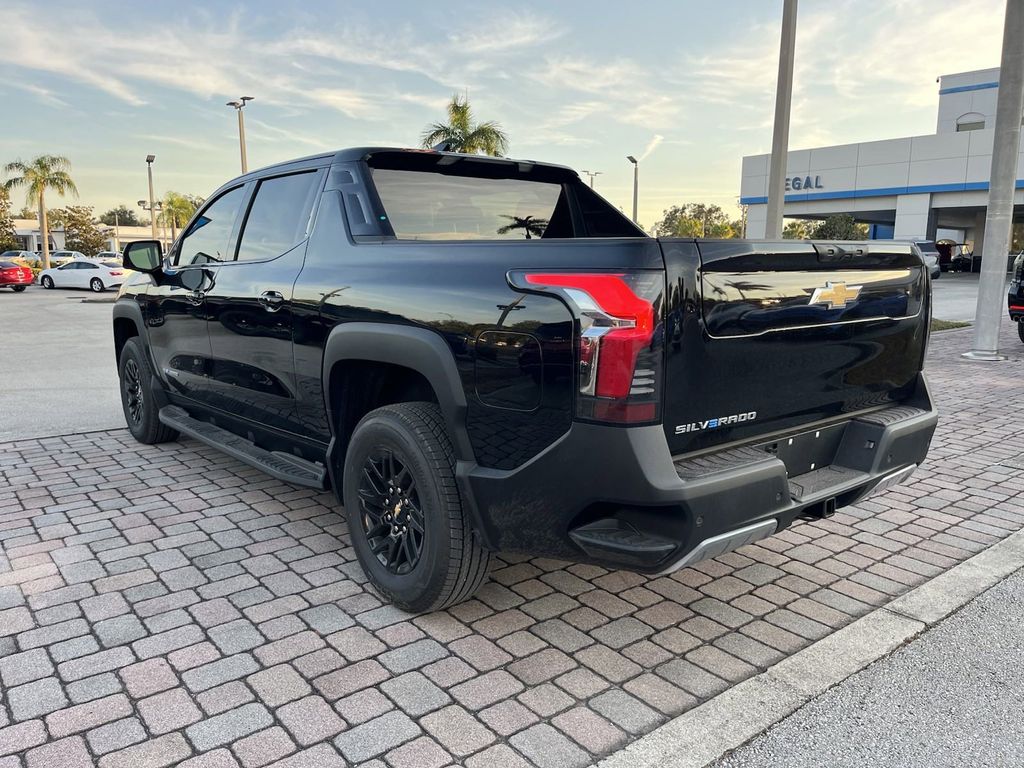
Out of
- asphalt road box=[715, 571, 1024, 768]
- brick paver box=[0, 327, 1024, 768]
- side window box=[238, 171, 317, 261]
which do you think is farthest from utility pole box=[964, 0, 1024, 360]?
side window box=[238, 171, 317, 261]

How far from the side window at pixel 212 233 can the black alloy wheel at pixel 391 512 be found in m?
1.94

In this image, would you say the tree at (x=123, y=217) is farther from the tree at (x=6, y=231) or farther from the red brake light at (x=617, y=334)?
the red brake light at (x=617, y=334)

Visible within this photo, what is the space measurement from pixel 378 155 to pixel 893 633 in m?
3.00

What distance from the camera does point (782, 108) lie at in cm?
1038

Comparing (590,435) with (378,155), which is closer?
(590,435)

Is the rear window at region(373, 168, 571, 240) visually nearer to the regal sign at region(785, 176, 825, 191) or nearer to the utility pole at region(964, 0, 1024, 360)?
the utility pole at region(964, 0, 1024, 360)

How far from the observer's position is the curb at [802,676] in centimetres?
237

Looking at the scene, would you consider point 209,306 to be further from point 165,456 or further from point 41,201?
point 41,201

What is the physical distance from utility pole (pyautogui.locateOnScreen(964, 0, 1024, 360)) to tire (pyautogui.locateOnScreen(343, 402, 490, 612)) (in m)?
9.85

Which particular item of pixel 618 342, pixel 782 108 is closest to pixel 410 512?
Answer: pixel 618 342

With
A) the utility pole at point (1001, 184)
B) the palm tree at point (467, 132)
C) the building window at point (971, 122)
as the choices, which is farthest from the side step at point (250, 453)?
the building window at point (971, 122)

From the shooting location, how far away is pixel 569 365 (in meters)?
2.41

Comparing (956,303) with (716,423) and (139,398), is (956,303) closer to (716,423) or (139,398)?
(139,398)

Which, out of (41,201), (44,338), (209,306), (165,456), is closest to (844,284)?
(209,306)
